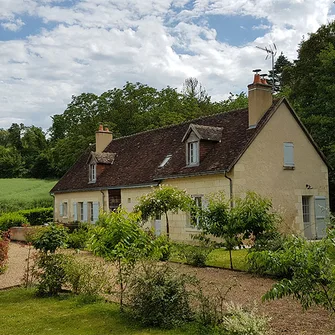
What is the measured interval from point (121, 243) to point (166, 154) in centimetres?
1518

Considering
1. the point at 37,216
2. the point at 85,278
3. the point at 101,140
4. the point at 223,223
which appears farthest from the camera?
the point at 37,216

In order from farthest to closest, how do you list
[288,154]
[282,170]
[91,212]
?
[91,212]
[288,154]
[282,170]

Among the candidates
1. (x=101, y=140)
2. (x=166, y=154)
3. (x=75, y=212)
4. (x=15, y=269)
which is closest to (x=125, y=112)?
(x=101, y=140)

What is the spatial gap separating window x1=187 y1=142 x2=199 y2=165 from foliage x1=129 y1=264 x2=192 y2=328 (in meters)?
12.4

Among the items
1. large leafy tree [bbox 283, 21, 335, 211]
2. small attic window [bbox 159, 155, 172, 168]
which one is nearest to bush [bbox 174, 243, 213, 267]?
small attic window [bbox 159, 155, 172, 168]

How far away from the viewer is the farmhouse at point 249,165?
730 inches

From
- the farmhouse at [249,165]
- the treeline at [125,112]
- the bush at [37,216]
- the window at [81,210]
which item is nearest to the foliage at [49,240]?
the farmhouse at [249,165]

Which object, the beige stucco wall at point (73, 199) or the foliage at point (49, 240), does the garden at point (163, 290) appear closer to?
the foliage at point (49, 240)

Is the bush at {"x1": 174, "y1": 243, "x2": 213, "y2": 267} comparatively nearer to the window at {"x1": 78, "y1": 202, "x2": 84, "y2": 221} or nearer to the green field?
the window at {"x1": 78, "y1": 202, "x2": 84, "y2": 221}

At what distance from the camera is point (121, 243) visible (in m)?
8.08

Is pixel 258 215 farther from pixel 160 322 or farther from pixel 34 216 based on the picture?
pixel 34 216

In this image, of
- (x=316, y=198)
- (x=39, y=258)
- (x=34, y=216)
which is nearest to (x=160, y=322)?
(x=39, y=258)

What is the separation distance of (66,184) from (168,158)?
410 inches

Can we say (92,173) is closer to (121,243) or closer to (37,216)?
(37,216)
